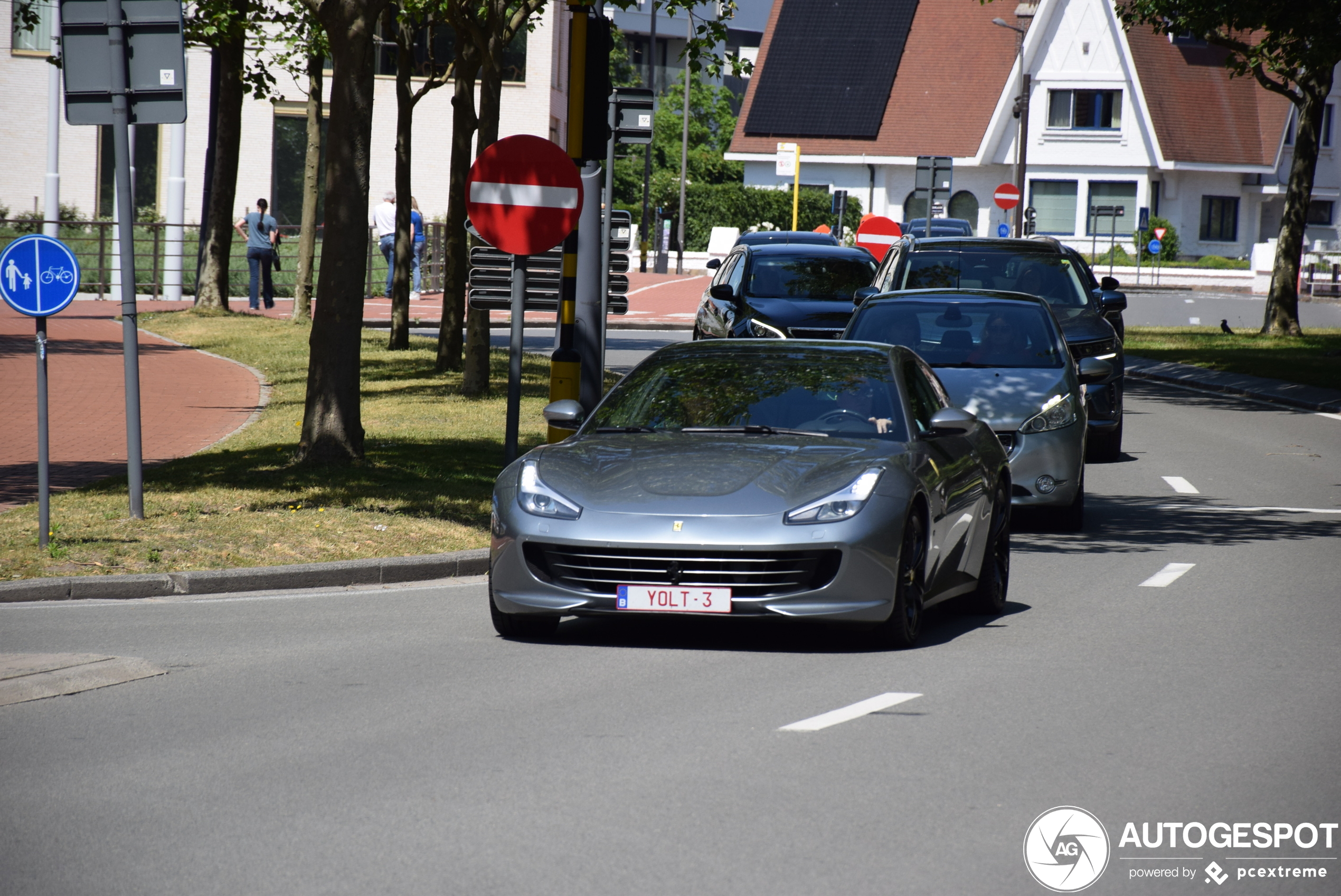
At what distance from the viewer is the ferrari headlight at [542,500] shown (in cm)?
813

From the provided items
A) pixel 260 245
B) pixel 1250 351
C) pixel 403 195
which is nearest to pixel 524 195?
pixel 403 195

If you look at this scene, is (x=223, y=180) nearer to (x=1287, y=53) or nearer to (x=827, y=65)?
(x=1287, y=53)

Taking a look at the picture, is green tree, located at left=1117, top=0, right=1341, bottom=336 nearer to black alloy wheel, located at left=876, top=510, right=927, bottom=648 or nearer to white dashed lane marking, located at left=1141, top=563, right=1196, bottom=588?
white dashed lane marking, located at left=1141, top=563, right=1196, bottom=588

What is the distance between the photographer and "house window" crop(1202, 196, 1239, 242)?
7506cm

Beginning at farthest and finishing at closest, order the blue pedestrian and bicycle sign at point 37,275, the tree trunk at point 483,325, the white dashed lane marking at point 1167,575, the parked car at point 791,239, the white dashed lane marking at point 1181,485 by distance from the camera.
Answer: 1. the parked car at point 791,239
2. the tree trunk at point 483,325
3. the white dashed lane marking at point 1181,485
4. the blue pedestrian and bicycle sign at point 37,275
5. the white dashed lane marking at point 1167,575

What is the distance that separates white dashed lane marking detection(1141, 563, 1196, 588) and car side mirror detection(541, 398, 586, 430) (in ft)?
11.9

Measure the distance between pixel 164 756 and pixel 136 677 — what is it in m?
1.57

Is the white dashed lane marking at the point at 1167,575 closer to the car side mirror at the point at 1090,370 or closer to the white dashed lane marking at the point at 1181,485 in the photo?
the car side mirror at the point at 1090,370

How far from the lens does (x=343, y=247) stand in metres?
13.6

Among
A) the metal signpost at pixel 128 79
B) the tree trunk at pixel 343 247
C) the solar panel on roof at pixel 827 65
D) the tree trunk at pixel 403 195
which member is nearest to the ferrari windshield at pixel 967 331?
the tree trunk at pixel 343 247

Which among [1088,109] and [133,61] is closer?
[133,61]

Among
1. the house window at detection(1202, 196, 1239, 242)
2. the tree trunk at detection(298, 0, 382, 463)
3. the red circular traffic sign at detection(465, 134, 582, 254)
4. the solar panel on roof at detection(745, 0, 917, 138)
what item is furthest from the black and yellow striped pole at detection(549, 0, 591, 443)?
the house window at detection(1202, 196, 1239, 242)

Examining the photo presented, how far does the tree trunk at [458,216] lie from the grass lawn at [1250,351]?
1208 centimetres

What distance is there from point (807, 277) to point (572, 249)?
405 inches
